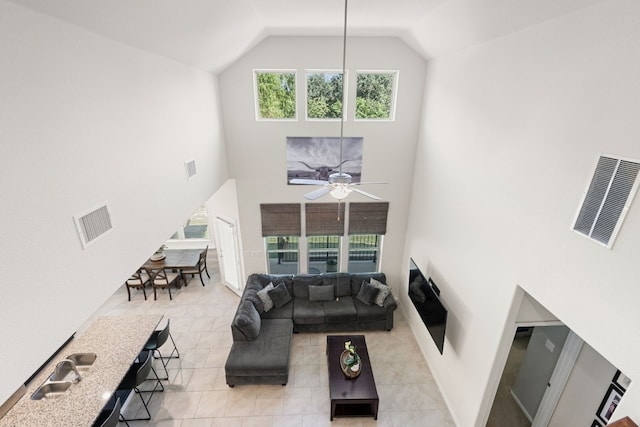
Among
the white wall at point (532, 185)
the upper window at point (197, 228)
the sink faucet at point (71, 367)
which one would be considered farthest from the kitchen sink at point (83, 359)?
the white wall at point (532, 185)

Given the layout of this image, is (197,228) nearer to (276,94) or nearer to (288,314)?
(288,314)

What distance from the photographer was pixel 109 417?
3514 millimetres

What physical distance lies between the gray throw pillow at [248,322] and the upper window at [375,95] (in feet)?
14.3

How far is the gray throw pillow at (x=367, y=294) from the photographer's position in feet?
21.0

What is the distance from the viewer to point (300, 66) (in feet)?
18.5

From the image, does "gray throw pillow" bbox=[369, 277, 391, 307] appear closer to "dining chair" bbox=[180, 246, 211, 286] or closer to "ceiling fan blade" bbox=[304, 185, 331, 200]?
"ceiling fan blade" bbox=[304, 185, 331, 200]

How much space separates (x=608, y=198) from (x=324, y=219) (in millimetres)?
5028

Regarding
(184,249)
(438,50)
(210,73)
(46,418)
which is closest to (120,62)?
(210,73)

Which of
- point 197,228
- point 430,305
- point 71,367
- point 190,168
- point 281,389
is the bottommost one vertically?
point 281,389

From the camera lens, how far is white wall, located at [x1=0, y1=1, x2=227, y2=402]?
1.68 metres

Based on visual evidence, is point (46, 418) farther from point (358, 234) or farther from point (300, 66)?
point (300, 66)

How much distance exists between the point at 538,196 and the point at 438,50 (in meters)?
3.22

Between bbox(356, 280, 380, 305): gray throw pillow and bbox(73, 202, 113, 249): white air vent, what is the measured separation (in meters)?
5.05

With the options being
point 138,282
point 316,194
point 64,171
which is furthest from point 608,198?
point 138,282
